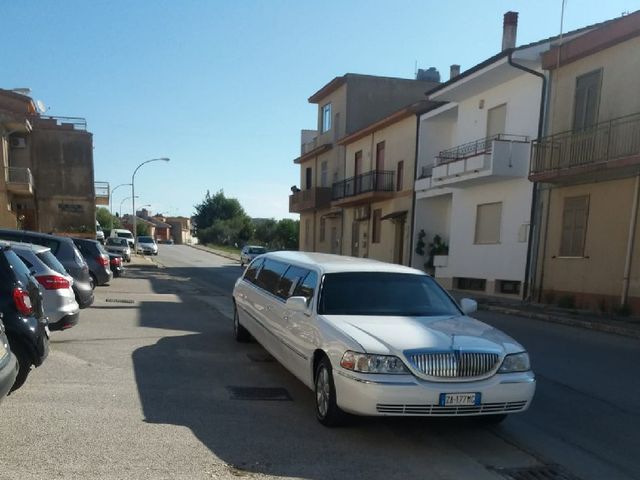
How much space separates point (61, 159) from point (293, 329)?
35.7 m

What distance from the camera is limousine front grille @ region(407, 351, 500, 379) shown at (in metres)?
4.42

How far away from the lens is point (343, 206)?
32.2 m

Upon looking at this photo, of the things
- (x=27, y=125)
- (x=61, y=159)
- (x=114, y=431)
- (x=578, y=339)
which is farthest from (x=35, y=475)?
(x=61, y=159)

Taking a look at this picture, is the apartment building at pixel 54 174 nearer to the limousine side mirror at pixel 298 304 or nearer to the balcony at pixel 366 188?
the balcony at pixel 366 188

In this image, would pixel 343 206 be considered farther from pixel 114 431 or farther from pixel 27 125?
pixel 114 431

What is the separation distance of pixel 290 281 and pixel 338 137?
89.5 feet

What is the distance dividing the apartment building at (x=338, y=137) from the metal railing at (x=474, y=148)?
20.7 feet

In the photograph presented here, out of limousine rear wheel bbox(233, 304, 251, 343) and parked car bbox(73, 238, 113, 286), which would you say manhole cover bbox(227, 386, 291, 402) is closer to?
limousine rear wheel bbox(233, 304, 251, 343)

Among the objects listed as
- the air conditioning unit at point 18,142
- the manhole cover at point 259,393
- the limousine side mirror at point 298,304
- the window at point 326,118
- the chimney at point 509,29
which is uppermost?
the chimney at point 509,29

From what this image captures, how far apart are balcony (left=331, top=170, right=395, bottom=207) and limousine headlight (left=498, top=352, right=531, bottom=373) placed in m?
22.0

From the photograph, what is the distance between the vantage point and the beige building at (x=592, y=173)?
13422 mm

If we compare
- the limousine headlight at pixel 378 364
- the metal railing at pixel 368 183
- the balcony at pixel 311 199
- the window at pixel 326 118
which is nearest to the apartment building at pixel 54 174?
the balcony at pixel 311 199

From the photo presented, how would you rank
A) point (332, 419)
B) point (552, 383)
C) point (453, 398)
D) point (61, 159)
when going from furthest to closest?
point (61, 159) → point (552, 383) → point (332, 419) → point (453, 398)

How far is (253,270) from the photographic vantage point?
28.5ft
